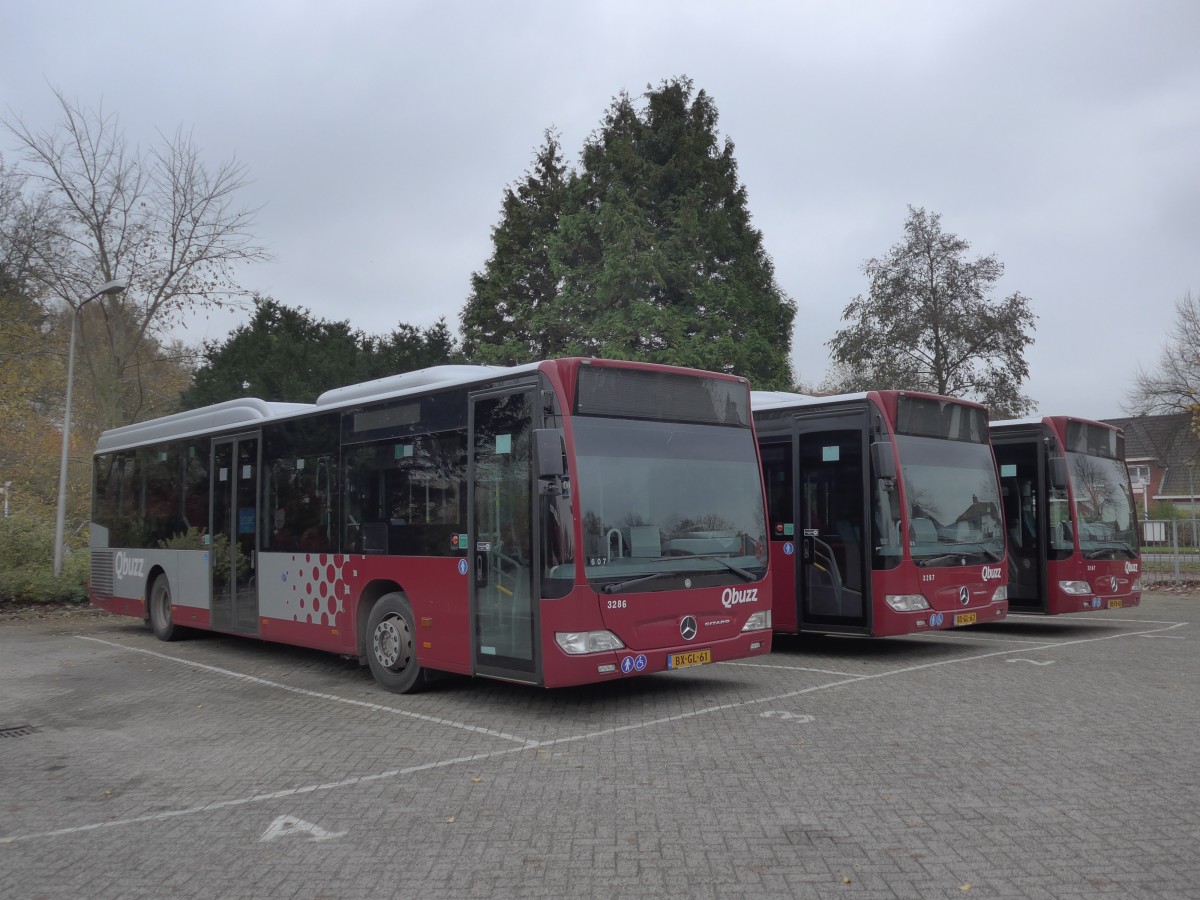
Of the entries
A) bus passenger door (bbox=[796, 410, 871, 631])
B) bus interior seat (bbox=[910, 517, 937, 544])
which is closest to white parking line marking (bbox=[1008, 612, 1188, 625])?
bus interior seat (bbox=[910, 517, 937, 544])

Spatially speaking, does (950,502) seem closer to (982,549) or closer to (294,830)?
(982,549)

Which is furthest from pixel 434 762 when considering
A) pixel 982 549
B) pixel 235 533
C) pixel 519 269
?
pixel 519 269

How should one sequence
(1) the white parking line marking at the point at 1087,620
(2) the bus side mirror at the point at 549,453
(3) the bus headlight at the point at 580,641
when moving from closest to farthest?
1. (2) the bus side mirror at the point at 549,453
2. (3) the bus headlight at the point at 580,641
3. (1) the white parking line marking at the point at 1087,620

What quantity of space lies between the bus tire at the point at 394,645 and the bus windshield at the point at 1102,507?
368 inches

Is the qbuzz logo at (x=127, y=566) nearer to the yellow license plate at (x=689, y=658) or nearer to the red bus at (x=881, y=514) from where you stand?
the red bus at (x=881, y=514)

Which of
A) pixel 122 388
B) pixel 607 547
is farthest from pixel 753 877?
pixel 122 388

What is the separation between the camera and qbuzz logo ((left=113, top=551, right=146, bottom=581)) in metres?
15.3

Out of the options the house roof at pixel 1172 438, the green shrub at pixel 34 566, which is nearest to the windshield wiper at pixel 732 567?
the green shrub at pixel 34 566

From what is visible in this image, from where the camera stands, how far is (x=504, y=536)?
8.70 metres

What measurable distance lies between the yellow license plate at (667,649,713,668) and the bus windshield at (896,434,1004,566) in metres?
3.68

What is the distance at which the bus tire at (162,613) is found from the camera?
48.2 feet

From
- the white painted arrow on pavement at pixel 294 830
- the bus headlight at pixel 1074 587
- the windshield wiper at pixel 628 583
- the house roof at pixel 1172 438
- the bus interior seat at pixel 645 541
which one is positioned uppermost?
the house roof at pixel 1172 438

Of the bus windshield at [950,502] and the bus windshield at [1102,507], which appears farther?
the bus windshield at [1102,507]

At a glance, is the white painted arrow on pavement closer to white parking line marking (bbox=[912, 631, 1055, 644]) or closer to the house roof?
white parking line marking (bbox=[912, 631, 1055, 644])
